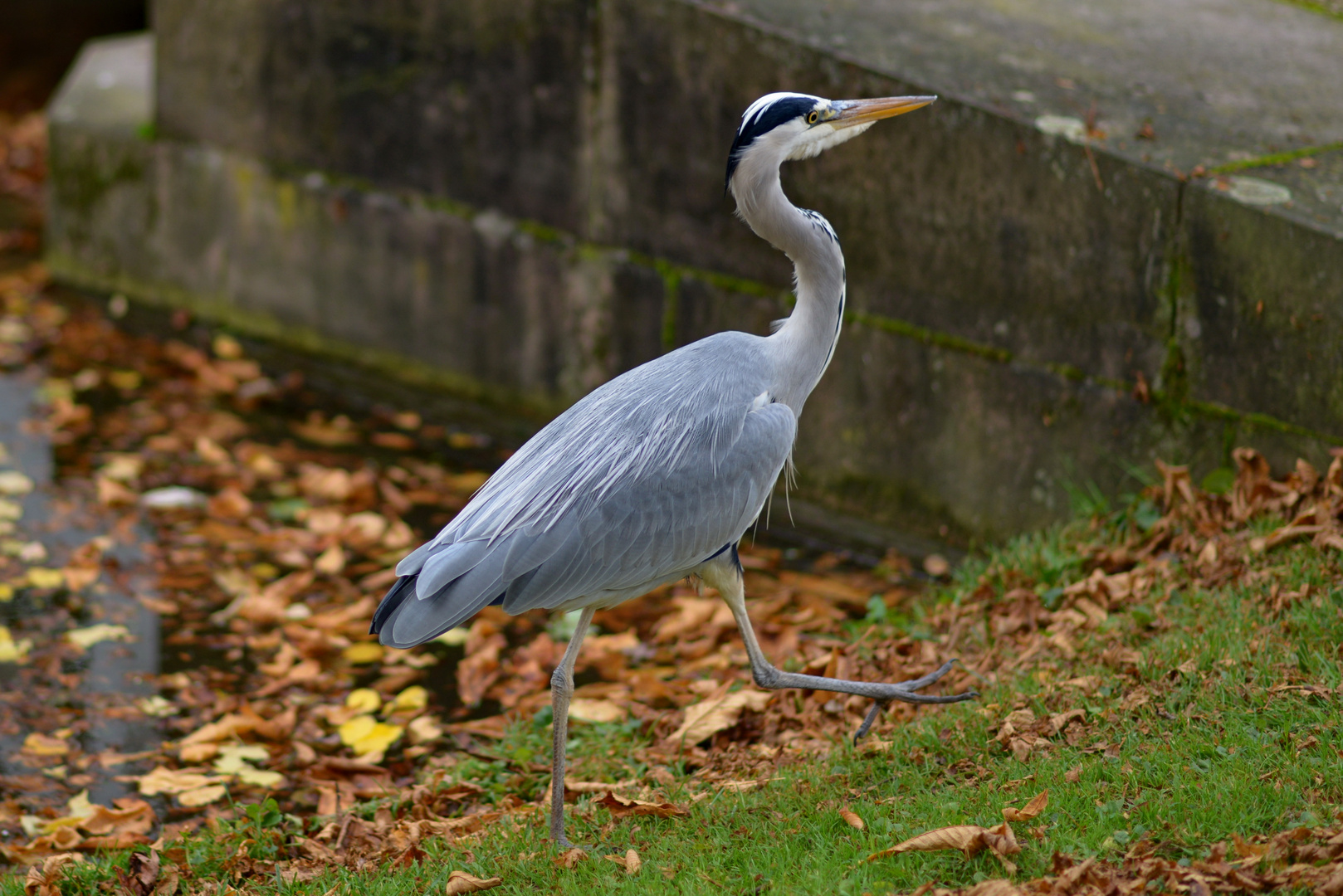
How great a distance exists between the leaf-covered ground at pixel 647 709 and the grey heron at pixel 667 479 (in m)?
0.38

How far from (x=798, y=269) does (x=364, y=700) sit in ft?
7.78

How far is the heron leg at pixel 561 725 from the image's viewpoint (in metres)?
3.96

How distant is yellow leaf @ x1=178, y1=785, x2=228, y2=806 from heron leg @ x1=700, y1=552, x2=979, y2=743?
1792 mm

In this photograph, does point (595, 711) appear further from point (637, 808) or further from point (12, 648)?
point (12, 648)

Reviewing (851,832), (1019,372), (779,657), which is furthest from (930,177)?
(851,832)

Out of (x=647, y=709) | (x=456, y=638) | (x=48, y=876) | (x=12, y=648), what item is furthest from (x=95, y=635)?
(x=647, y=709)

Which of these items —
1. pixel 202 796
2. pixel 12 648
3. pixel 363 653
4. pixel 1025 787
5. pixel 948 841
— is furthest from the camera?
pixel 363 653

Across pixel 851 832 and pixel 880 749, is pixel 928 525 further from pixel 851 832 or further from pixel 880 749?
pixel 851 832

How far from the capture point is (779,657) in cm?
542

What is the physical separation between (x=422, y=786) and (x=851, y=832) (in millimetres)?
1535

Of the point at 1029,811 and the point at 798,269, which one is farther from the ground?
the point at 798,269

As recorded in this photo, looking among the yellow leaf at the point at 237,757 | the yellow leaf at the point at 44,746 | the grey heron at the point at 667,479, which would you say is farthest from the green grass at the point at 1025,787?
the yellow leaf at the point at 44,746

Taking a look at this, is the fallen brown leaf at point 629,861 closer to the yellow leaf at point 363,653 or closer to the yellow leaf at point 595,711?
the yellow leaf at point 595,711

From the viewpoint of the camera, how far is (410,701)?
209 inches
